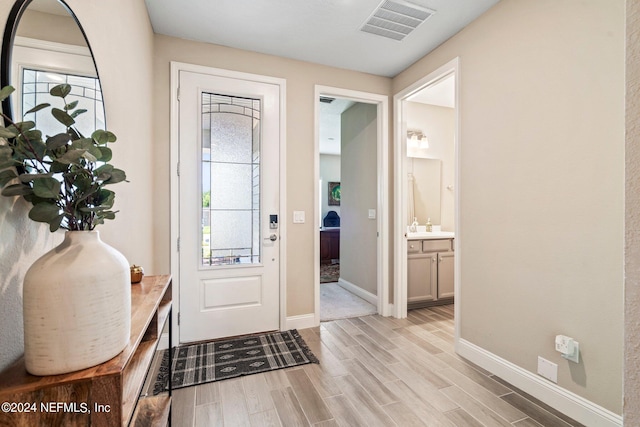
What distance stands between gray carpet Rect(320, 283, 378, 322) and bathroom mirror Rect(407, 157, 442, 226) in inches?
54.7

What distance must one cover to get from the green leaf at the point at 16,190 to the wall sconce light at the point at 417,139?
3.97 metres

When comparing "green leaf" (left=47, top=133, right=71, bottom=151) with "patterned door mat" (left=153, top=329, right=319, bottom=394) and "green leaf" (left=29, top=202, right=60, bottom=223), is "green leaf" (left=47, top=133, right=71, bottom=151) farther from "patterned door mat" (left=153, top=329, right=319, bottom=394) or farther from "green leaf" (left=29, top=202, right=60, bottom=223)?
"patterned door mat" (left=153, top=329, right=319, bottom=394)

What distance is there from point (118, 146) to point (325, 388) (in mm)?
1898

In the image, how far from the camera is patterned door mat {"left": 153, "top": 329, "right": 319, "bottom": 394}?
6.81 ft

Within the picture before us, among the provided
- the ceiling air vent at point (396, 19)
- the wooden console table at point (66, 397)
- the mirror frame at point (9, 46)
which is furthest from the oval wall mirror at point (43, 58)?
the ceiling air vent at point (396, 19)

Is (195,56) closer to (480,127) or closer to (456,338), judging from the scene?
(480,127)

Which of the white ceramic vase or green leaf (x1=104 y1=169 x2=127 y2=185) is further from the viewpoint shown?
green leaf (x1=104 y1=169 x2=127 y2=185)

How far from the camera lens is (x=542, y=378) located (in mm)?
1839

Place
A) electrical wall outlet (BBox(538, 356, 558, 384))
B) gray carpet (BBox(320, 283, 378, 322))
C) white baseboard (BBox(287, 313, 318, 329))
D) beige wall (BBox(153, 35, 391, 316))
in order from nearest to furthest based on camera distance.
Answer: electrical wall outlet (BBox(538, 356, 558, 384))
beige wall (BBox(153, 35, 391, 316))
white baseboard (BBox(287, 313, 318, 329))
gray carpet (BBox(320, 283, 378, 322))

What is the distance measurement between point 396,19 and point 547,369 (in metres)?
2.64

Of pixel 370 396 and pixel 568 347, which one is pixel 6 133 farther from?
pixel 568 347

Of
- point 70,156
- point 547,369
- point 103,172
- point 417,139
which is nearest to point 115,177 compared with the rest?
point 103,172

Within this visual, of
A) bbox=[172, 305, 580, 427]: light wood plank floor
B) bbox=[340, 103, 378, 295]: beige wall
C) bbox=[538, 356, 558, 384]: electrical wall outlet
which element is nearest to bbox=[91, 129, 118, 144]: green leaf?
bbox=[172, 305, 580, 427]: light wood plank floor

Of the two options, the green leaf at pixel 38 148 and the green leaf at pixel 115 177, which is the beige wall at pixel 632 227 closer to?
the green leaf at pixel 115 177
